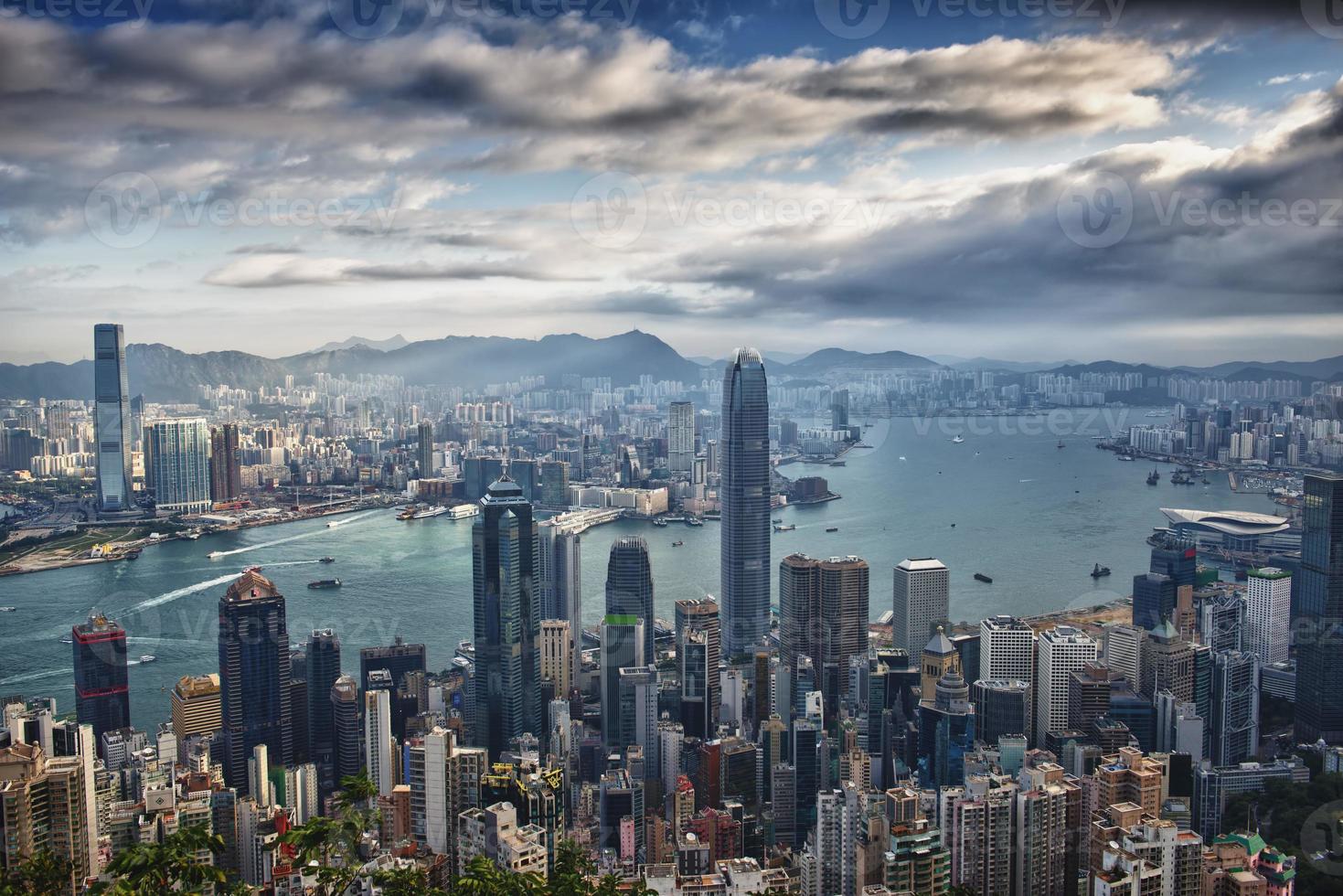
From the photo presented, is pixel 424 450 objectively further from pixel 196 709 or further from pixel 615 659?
pixel 196 709

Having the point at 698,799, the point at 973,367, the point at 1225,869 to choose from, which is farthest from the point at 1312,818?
the point at 973,367

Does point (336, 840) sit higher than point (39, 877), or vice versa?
point (336, 840)

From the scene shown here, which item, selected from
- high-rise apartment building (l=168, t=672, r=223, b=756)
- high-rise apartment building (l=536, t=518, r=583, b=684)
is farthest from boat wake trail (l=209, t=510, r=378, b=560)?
high-rise apartment building (l=168, t=672, r=223, b=756)

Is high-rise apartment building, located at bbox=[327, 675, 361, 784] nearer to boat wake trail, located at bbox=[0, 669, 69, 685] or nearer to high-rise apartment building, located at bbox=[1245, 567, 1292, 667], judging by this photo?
boat wake trail, located at bbox=[0, 669, 69, 685]

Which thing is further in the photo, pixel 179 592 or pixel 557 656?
pixel 179 592

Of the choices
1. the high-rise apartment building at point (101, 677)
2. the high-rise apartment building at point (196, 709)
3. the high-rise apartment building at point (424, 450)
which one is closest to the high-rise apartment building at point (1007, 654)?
the high-rise apartment building at point (196, 709)

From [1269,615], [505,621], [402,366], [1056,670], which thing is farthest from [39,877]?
[402,366]
